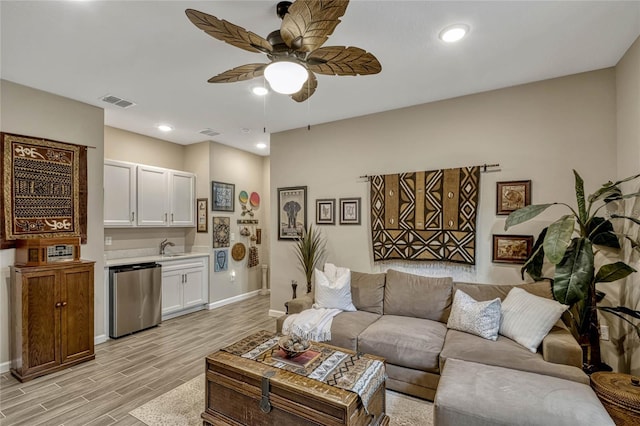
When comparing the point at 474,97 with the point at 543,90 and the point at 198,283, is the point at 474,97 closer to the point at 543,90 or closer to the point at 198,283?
the point at 543,90

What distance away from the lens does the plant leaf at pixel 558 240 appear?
7.29 feet

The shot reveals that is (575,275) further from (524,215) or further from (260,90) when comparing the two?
(260,90)

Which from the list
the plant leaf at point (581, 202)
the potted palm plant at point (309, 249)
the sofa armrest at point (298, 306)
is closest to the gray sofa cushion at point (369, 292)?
the sofa armrest at point (298, 306)

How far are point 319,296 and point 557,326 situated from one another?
7.26 feet

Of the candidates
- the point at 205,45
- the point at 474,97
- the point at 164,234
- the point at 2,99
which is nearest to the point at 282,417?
the point at 205,45

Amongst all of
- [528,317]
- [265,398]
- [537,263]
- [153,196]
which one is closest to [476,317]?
[528,317]

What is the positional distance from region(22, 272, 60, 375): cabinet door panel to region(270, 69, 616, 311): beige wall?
2739mm

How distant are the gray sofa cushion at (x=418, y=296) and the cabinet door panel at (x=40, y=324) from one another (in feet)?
11.3

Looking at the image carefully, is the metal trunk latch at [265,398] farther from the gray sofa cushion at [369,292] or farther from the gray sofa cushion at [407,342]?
the gray sofa cushion at [369,292]

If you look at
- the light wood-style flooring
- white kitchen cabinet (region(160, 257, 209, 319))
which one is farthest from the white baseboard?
the light wood-style flooring

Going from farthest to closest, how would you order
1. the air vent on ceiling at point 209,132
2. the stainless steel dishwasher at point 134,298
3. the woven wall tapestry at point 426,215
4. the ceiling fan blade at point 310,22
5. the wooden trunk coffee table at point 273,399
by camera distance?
1. the air vent on ceiling at point 209,132
2. the stainless steel dishwasher at point 134,298
3. the woven wall tapestry at point 426,215
4. the wooden trunk coffee table at point 273,399
5. the ceiling fan blade at point 310,22

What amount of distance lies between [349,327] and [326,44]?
2.53 metres

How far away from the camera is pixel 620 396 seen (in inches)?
73.9

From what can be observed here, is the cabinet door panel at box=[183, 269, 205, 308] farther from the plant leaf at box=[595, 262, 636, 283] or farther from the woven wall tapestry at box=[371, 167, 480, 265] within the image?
the plant leaf at box=[595, 262, 636, 283]
